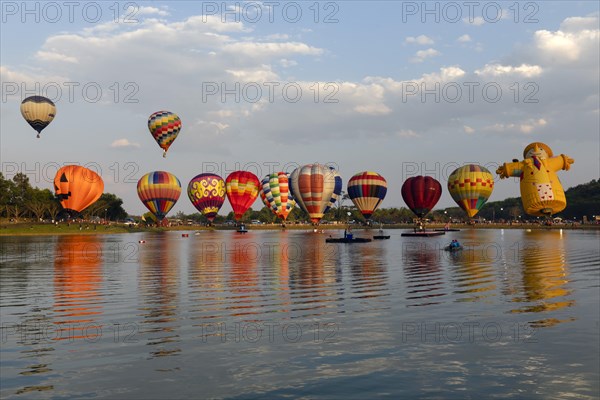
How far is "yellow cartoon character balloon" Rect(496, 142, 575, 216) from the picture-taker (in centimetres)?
9831

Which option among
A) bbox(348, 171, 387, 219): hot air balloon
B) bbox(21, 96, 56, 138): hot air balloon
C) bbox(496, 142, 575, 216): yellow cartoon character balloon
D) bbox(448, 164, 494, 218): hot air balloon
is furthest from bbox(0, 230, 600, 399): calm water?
bbox(448, 164, 494, 218): hot air balloon

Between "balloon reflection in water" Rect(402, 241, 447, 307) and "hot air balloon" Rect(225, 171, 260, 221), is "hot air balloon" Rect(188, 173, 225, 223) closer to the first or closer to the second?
"hot air balloon" Rect(225, 171, 260, 221)

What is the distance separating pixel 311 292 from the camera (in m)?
27.8

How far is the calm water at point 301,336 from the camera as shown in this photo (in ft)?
42.3

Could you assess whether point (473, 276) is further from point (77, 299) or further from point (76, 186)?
point (76, 186)

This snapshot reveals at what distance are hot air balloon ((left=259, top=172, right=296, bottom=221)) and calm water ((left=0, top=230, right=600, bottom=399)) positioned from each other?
11648cm

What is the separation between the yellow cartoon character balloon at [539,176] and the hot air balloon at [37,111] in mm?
84414

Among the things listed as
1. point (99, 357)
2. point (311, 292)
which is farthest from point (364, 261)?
point (99, 357)

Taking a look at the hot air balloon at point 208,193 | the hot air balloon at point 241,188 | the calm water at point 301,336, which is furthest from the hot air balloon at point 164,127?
the calm water at point 301,336

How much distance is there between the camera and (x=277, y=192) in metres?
151

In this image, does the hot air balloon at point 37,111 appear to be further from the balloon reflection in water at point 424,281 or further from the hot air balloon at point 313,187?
the balloon reflection in water at point 424,281

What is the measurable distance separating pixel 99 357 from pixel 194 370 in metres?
3.05

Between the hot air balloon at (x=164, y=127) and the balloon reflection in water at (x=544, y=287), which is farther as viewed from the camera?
the hot air balloon at (x=164, y=127)

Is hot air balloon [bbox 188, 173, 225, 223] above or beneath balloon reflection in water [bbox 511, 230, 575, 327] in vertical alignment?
above
